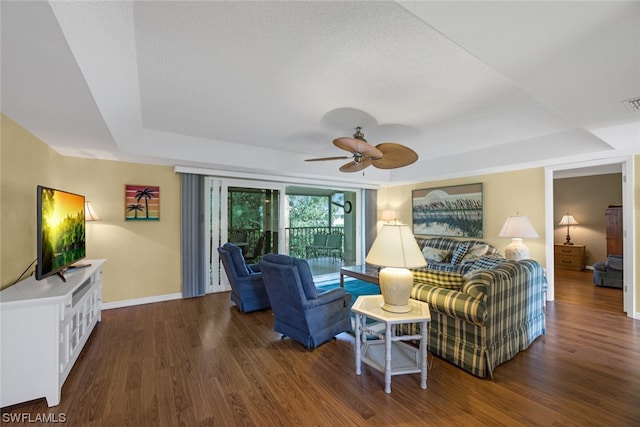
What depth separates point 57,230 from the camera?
2.45m

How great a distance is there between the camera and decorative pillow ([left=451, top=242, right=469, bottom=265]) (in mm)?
4965

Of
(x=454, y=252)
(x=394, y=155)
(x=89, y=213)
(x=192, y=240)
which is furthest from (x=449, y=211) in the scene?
(x=89, y=213)

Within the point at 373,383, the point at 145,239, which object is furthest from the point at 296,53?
the point at 145,239

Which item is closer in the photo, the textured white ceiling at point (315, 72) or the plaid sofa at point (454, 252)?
the textured white ceiling at point (315, 72)

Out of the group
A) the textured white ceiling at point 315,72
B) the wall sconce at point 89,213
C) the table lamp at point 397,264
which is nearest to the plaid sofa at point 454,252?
the textured white ceiling at point 315,72

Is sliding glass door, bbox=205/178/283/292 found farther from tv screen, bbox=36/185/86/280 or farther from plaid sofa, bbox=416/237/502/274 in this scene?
plaid sofa, bbox=416/237/502/274

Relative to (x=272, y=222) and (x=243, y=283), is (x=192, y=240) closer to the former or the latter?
(x=243, y=283)

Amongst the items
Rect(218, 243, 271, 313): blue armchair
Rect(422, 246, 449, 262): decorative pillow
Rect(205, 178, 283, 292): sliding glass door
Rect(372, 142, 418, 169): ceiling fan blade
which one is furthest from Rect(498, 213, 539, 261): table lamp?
Rect(205, 178, 283, 292): sliding glass door

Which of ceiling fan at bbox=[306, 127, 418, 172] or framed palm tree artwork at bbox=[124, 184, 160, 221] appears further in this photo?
framed palm tree artwork at bbox=[124, 184, 160, 221]

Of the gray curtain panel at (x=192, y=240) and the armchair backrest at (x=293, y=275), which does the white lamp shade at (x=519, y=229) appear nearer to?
the armchair backrest at (x=293, y=275)

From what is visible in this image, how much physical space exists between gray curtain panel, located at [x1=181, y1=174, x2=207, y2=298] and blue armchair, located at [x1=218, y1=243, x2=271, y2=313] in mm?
989

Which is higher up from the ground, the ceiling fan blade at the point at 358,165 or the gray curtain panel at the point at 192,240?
the ceiling fan blade at the point at 358,165

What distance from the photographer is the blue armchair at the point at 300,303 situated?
2615mm

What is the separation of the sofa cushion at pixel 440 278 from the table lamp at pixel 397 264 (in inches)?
15.9
